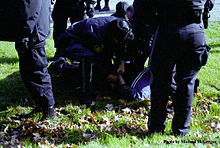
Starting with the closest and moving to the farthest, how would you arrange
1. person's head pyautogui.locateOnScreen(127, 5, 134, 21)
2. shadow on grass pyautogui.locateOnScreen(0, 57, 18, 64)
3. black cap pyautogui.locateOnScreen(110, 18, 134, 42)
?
A: black cap pyautogui.locateOnScreen(110, 18, 134, 42) → person's head pyautogui.locateOnScreen(127, 5, 134, 21) → shadow on grass pyautogui.locateOnScreen(0, 57, 18, 64)

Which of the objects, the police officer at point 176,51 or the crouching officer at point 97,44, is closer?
the police officer at point 176,51

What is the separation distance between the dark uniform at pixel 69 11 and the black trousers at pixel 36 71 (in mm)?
3192

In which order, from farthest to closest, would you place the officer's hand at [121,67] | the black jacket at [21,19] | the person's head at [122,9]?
the person's head at [122,9]
the officer's hand at [121,67]
the black jacket at [21,19]

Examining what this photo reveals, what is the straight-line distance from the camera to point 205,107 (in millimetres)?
4160

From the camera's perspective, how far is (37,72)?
3.13 metres

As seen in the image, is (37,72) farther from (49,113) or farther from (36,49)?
(49,113)

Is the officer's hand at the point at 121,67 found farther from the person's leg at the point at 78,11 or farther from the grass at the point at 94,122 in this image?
the person's leg at the point at 78,11

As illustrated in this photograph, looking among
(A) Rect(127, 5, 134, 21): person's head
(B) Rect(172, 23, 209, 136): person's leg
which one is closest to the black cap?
(A) Rect(127, 5, 134, 21): person's head

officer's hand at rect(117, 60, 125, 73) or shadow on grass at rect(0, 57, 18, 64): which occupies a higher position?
officer's hand at rect(117, 60, 125, 73)

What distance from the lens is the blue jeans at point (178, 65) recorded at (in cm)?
271

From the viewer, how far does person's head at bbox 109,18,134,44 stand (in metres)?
4.11

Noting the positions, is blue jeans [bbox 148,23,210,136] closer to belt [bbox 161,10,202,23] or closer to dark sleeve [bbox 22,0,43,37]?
belt [bbox 161,10,202,23]

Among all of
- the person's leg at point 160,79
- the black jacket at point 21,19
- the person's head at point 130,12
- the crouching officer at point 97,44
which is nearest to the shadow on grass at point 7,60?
the crouching officer at point 97,44

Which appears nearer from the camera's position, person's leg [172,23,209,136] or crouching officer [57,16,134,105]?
person's leg [172,23,209,136]
